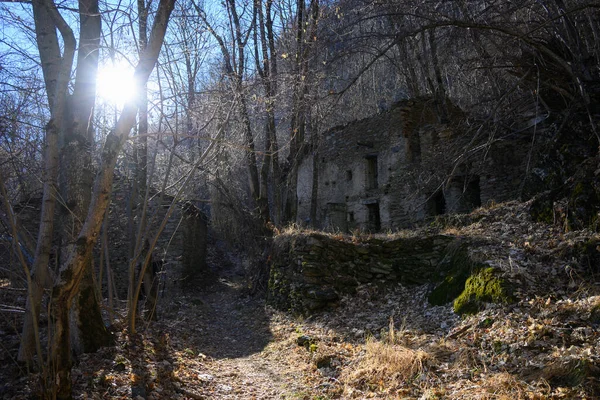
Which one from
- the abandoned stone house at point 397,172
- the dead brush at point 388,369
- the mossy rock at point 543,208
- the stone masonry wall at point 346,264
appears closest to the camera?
the dead brush at point 388,369

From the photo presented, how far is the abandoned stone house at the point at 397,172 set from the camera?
13.5 meters

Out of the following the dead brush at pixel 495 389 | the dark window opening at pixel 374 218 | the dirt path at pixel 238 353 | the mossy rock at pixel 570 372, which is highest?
the dark window opening at pixel 374 218

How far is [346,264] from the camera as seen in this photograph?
9.30 meters

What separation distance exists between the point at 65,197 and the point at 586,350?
5.49 meters

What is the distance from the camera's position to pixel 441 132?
50.1 ft

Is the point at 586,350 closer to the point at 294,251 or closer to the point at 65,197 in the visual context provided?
the point at 65,197

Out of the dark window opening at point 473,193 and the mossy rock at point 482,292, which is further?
the dark window opening at point 473,193

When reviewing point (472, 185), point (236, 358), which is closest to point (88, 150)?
point (236, 358)

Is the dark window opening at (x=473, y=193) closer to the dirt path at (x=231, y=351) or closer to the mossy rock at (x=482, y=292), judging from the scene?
the dirt path at (x=231, y=351)

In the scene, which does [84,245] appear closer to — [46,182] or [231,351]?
[46,182]

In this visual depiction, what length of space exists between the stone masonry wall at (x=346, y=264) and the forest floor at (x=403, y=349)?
0.35m

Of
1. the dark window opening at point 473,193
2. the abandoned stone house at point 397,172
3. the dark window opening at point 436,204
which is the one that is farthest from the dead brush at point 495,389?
the dark window opening at point 436,204

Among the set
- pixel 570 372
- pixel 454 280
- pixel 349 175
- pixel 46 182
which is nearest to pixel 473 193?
pixel 349 175

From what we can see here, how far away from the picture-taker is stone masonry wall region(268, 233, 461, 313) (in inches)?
345
